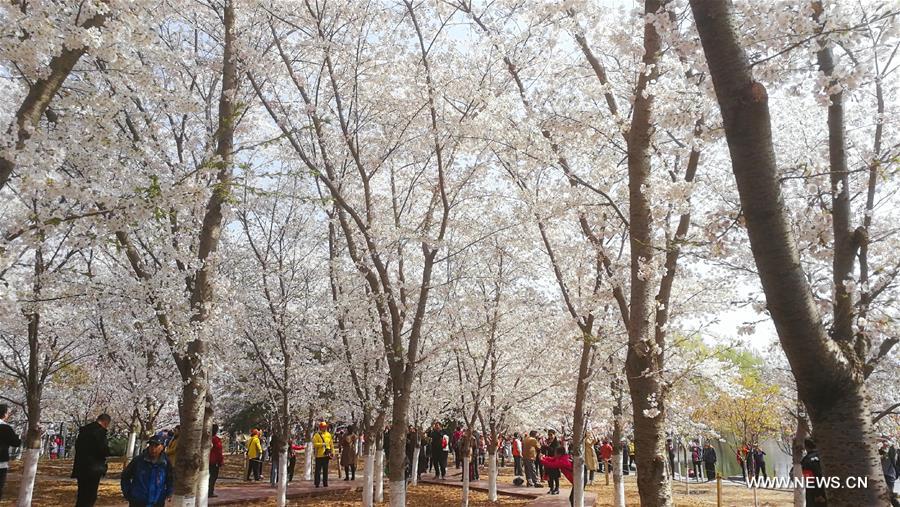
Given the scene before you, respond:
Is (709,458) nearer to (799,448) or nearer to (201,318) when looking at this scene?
(799,448)

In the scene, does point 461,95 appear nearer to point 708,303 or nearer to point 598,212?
point 598,212

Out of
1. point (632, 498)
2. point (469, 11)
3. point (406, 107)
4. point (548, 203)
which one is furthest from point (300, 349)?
point (632, 498)

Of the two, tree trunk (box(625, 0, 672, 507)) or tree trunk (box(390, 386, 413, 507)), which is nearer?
tree trunk (box(625, 0, 672, 507))

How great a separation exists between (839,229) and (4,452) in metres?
11.2

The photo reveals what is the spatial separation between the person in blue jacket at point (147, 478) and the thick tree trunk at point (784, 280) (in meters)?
7.77

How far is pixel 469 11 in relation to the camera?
8602 millimetres

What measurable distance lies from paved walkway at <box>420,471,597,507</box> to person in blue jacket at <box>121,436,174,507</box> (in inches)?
360

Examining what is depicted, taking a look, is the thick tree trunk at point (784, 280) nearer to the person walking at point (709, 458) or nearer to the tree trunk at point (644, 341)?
the tree trunk at point (644, 341)

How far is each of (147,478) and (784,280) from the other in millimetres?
8174

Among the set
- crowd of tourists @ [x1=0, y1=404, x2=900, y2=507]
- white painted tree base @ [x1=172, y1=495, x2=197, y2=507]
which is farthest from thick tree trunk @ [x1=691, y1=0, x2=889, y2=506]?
white painted tree base @ [x1=172, y1=495, x2=197, y2=507]

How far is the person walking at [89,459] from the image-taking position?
8.70 meters

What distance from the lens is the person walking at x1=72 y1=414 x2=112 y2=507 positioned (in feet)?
28.6

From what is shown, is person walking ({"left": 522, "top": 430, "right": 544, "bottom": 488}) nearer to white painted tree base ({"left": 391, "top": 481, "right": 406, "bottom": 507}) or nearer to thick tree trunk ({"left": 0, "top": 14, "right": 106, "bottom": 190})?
white painted tree base ({"left": 391, "top": 481, "right": 406, "bottom": 507})

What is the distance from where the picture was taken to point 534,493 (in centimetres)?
1748
